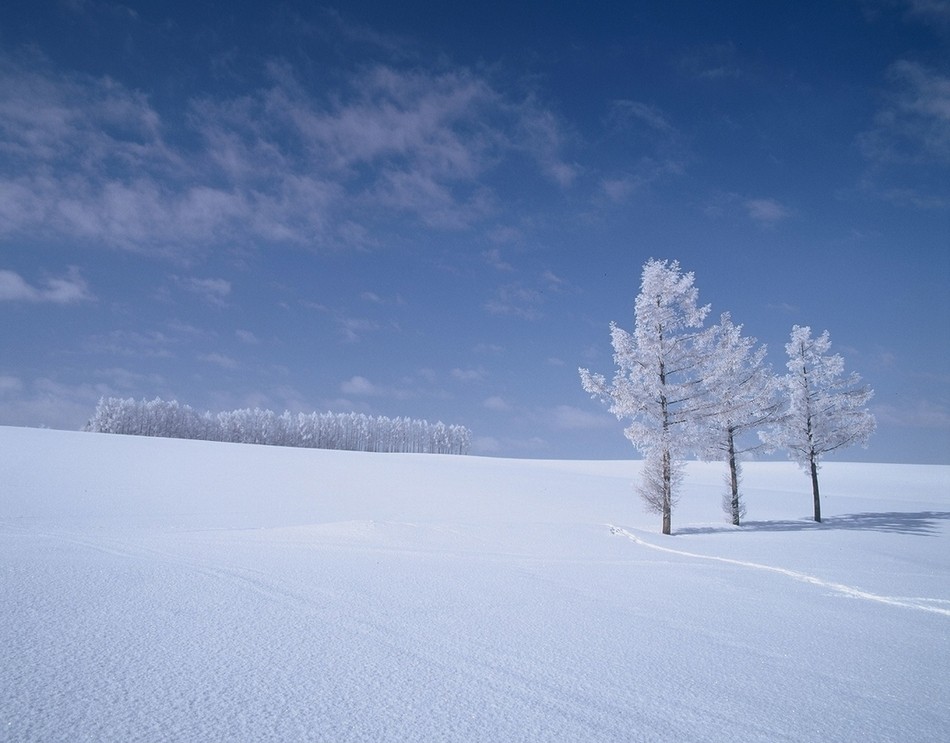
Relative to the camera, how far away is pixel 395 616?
5094 mm

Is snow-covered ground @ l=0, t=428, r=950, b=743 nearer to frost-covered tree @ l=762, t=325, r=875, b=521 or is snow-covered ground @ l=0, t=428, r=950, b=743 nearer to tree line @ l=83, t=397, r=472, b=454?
frost-covered tree @ l=762, t=325, r=875, b=521

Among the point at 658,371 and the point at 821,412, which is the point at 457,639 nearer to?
the point at 658,371

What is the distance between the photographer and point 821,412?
1075 inches

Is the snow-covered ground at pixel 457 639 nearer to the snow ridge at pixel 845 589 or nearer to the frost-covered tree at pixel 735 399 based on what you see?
the snow ridge at pixel 845 589

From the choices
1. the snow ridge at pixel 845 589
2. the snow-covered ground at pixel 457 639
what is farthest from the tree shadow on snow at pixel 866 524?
the snow ridge at pixel 845 589

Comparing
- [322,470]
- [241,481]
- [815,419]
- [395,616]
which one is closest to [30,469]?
[241,481]

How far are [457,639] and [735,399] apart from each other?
2100cm

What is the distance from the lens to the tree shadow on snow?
66.4ft

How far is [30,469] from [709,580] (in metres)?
33.6

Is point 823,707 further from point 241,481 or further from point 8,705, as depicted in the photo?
point 241,481

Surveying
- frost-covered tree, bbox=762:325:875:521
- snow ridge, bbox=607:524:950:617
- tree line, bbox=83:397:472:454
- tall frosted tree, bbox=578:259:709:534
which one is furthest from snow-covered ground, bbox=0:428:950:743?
tree line, bbox=83:397:472:454

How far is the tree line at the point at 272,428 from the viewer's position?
106281 mm

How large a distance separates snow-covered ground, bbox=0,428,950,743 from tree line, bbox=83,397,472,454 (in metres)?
100

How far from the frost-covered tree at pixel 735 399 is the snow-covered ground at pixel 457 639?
7.80 metres
